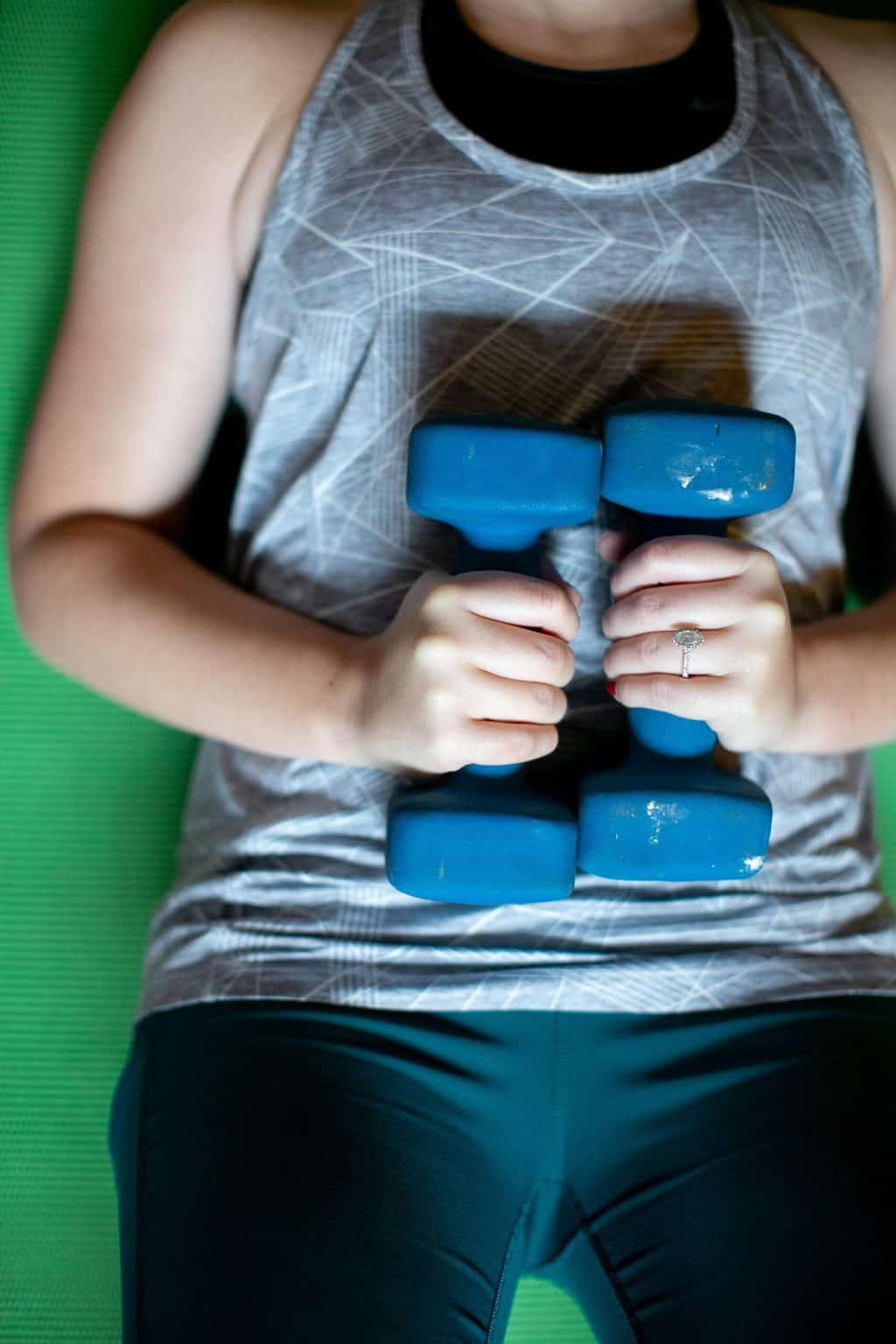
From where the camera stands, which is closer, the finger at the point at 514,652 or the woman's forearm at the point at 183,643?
the finger at the point at 514,652

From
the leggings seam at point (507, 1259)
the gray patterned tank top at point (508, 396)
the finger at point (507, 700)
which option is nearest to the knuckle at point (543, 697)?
the finger at point (507, 700)

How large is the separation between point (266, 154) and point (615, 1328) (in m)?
0.81

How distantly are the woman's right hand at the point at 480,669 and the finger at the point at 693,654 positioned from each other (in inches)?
1.6

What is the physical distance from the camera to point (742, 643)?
2.24 ft

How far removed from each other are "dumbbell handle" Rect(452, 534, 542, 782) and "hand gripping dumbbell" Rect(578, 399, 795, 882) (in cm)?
5

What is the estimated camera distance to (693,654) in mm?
677

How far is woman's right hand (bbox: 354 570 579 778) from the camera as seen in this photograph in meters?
0.67

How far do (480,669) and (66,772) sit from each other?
1.72 ft

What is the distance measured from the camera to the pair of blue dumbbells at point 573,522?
661 mm

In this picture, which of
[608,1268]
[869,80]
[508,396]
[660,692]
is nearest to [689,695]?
[660,692]

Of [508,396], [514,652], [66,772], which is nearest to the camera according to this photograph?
[514,652]

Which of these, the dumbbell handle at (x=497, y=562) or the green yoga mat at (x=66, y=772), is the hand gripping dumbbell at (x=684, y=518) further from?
the green yoga mat at (x=66, y=772)

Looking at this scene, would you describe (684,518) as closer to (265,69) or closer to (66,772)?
(265,69)

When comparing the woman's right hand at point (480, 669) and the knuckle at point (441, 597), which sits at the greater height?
the knuckle at point (441, 597)
